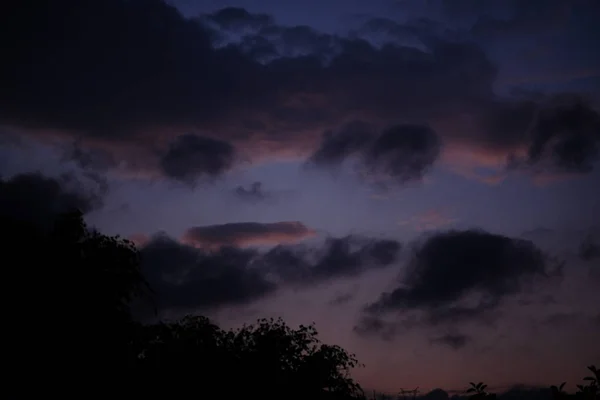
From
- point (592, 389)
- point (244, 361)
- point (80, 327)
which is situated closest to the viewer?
point (592, 389)

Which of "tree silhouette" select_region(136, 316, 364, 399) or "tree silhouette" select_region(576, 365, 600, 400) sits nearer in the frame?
"tree silhouette" select_region(576, 365, 600, 400)

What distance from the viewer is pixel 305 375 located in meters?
42.0

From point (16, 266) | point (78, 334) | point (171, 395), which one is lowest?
point (171, 395)

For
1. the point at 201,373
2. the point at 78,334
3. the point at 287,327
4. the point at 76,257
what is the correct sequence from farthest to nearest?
1. the point at 287,327
2. the point at 201,373
3. the point at 76,257
4. the point at 78,334

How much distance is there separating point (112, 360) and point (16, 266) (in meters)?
5.00

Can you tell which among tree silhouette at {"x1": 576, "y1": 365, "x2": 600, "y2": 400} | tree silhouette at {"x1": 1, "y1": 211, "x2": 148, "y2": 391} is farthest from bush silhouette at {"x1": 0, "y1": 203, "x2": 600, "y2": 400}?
tree silhouette at {"x1": 576, "y1": 365, "x2": 600, "y2": 400}

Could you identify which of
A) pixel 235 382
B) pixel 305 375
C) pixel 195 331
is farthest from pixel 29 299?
pixel 305 375

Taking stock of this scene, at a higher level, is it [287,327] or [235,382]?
[287,327]

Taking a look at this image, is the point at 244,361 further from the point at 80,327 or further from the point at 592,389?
the point at 592,389

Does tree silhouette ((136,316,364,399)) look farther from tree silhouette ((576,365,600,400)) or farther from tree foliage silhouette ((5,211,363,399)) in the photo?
tree silhouette ((576,365,600,400))

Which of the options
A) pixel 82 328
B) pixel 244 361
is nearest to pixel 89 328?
pixel 82 328

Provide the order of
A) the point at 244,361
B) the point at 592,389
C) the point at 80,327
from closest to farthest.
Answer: the point at 592,389, the point at 80,327, the point at 244,361

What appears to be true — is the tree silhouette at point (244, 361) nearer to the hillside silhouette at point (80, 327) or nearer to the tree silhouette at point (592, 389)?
the hillside silhouette at point (80, 327)

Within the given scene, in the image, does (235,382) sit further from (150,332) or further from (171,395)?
(150,332)
